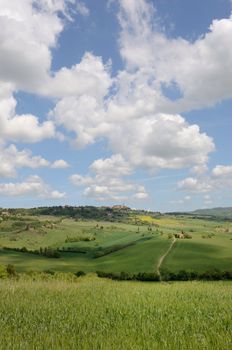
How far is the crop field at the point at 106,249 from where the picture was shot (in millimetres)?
105688

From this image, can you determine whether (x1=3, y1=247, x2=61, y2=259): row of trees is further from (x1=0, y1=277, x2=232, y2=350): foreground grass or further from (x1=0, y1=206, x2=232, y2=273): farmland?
(x1=0, y1=277, x2=232, y2=350): foreground grass

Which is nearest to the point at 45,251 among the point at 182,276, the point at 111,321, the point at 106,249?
the point at 106,249

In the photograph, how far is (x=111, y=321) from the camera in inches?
452

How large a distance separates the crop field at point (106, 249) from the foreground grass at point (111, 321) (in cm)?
8328

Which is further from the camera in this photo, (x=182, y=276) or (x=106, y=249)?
(x=106, y=249)

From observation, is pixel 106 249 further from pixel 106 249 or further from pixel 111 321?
pixel 111 321

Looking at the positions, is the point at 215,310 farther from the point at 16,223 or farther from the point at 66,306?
the point at 16,223

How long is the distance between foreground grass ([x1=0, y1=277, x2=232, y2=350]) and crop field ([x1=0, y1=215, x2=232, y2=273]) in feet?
273

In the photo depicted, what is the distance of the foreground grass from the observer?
841 cm

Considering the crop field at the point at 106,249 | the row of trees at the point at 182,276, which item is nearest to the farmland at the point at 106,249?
the crop field at the point at 106,249

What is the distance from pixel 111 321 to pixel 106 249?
129m

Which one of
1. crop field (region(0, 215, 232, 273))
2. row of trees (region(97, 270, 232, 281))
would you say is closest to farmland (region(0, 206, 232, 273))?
crop field (region(0, 215, 232, 273))

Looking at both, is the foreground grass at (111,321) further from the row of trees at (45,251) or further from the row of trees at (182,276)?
the row of trees at (45,251)

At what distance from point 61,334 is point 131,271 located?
94.3 metres
